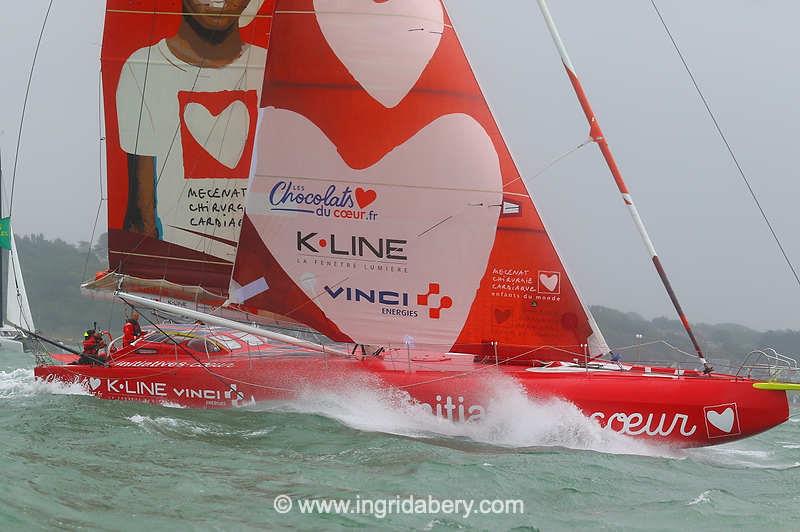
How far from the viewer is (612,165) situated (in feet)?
36.6

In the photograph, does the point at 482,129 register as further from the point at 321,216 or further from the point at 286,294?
the point at 286,294

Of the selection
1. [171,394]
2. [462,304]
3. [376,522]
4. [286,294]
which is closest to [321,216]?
A: [286,294]

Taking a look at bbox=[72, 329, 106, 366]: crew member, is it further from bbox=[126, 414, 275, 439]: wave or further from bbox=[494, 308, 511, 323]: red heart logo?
bbox=[494, 308, 511, 323]: red heart logo

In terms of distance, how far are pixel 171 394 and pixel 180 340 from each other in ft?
4.08

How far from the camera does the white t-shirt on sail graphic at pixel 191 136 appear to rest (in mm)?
13273

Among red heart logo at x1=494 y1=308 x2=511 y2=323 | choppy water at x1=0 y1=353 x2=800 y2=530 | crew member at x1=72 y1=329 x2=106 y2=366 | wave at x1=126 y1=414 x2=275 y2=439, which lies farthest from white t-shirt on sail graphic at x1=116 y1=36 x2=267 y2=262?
red heart logo at x1=494 y1=308 x2=511 y2=323

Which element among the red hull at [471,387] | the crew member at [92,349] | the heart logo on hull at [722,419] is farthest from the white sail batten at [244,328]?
the heart logo on hull at [722,419]

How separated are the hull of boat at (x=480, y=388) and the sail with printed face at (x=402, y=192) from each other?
1.48 feet

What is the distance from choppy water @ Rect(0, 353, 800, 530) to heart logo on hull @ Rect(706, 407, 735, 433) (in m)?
0.39

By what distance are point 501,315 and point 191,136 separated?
205 inches

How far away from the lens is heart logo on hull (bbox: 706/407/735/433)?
32.9ft

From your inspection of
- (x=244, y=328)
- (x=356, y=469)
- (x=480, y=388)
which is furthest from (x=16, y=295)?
(x=356, y=469)

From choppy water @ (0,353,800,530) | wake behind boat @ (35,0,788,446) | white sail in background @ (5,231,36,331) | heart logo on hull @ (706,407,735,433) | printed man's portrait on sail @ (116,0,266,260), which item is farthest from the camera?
white sail in background @ (5,231,36,331)

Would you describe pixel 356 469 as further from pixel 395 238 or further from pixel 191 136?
pixel 191 136
